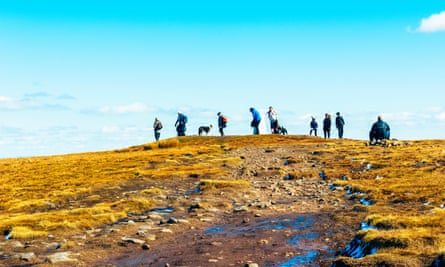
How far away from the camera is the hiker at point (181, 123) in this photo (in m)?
65.7

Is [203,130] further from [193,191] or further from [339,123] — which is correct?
[193,191]

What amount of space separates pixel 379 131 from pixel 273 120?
22344mm

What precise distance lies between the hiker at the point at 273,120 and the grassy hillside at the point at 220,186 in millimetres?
17537

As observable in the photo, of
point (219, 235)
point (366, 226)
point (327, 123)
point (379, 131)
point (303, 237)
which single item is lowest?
point (219, 235)

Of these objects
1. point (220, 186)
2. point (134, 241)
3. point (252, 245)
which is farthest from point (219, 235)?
point (220, 186)

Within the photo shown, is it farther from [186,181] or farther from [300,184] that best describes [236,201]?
[186,181]

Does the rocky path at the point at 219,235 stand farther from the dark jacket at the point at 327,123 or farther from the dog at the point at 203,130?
the dog at the point at 203,130

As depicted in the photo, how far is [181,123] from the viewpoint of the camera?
66938mm

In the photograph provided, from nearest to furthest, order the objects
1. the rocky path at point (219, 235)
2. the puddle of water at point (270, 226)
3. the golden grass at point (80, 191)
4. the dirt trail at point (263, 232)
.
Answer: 1. the dirt trail at point (263, 232)
2. the rocky path at point (219, 235)
3. the puddle of water at point (270, 226)
4. the golden grass at point (80, 191)

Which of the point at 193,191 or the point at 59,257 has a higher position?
the point at 193,191

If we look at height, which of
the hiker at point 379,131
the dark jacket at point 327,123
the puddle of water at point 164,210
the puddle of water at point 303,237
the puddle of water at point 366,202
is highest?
the dark jacket at point 327,123

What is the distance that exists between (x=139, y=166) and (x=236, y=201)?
757 inches

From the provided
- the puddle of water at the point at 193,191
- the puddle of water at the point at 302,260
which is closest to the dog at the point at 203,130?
the puddle of water at the point at 193,191

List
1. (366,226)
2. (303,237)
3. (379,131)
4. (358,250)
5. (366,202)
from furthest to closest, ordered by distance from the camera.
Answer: (379,131)
(366,202)
(303,237)
(366,226)
(358,250)
